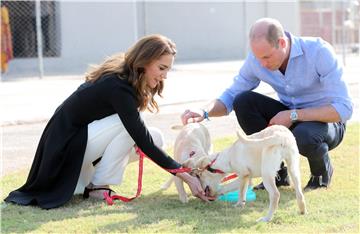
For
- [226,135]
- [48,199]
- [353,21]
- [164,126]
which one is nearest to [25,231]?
[48,199]

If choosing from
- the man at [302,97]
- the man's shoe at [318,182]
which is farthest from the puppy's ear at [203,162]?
the man's shoe at [318,182]

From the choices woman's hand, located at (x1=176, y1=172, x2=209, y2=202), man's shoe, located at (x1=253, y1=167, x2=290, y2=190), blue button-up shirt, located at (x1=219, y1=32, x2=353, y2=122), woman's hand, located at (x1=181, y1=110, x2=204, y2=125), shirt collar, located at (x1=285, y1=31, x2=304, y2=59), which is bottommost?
man's shoe, located at (x1=253, y1=167, x2=290, y2=190)

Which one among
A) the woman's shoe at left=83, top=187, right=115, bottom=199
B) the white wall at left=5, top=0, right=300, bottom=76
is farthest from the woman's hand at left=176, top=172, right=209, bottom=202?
the white wall at left=5, top=0, right=300, bottom=76

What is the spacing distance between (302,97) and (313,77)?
0.20 metres

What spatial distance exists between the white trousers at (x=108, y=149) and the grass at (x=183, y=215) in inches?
7.7

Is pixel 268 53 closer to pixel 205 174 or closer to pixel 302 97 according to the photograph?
pixel 302 97

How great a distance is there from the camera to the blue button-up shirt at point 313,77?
4707mm

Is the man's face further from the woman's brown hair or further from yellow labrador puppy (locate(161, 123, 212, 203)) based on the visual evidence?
yellow labrador puppy (locate(161, 123, 212, 203))

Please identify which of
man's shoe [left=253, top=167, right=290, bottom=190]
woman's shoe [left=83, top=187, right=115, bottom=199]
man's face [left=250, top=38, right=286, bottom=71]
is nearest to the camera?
man's face [left=250, top=38, right=286, bottom=71]

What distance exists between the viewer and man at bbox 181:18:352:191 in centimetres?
459

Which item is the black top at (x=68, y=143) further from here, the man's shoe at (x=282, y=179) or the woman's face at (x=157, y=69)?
the man's shoe at (x=282, y=179)

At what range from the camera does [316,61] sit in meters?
4.72

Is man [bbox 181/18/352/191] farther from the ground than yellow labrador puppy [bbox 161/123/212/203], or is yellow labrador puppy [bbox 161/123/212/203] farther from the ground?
man [bbox 181/18/352/191]

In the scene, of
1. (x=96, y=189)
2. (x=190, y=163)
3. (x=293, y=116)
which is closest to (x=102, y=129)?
(x=96, y=189)
